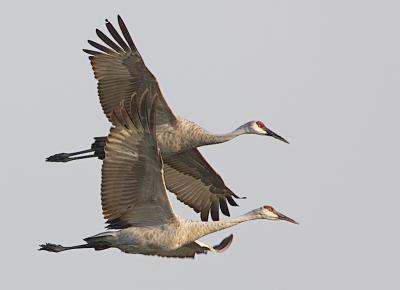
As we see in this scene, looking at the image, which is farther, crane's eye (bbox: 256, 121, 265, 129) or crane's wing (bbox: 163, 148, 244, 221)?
crane's wing (bbox: 163, 148, 244, 221)

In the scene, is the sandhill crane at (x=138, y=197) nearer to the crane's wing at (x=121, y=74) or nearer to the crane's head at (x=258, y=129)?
the crane's wing at (x=121, y=74)

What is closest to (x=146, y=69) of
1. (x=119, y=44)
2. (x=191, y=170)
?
(x=119, y=44)

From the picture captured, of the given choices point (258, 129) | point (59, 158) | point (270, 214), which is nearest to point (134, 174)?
point (270, 214)

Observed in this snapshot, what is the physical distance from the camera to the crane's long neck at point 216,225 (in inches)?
611

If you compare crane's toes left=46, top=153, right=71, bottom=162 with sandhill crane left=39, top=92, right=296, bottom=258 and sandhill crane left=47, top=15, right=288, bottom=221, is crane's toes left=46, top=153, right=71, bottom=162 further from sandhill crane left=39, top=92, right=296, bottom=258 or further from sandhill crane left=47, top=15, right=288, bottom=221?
sandhill crane left=39, top=92, right=296, bottom=258

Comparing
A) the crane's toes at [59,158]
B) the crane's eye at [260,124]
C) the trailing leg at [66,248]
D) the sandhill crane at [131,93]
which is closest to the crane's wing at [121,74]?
the sandhill crane at [131,93]

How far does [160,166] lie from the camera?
14.5m

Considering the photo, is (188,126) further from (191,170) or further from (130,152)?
(130,152)

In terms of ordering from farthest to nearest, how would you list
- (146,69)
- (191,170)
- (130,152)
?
(191,170) < (146,69) < (130,152)

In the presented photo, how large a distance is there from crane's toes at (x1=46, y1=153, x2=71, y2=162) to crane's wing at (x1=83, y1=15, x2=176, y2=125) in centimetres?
115

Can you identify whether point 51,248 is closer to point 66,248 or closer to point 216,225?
point 66,248

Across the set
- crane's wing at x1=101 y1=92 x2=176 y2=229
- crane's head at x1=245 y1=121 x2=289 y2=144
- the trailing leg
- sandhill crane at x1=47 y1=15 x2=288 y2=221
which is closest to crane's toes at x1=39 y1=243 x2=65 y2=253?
the trailing leg

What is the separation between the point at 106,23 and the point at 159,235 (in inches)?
162

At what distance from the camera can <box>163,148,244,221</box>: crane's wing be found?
62.4ft
